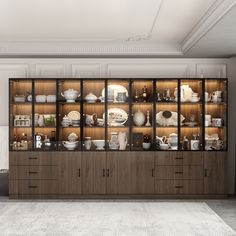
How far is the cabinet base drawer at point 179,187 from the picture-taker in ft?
23.3

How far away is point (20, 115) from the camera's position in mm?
7312

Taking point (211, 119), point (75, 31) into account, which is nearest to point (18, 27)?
point (75, 31)

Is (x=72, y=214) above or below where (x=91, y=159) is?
below

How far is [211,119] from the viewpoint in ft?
23.8

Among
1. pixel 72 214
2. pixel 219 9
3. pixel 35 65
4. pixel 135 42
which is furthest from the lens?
pixel 35 65

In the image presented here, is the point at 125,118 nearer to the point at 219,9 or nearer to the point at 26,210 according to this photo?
the point at 26,210

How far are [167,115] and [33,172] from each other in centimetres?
258

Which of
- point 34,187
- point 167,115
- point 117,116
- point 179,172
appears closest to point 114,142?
point 117,116

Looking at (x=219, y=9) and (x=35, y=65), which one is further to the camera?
(x=35, y=65)

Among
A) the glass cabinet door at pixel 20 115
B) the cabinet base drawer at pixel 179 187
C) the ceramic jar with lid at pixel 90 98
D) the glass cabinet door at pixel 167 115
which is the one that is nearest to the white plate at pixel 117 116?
the ceramic jar with lid at pixel 90 98

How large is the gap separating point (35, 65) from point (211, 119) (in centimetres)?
342

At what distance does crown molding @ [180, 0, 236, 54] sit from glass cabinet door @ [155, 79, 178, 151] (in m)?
0.80

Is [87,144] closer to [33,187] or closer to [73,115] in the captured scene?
[73,115]

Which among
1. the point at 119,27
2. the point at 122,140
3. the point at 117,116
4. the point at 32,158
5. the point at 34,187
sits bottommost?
the point at 34,187
